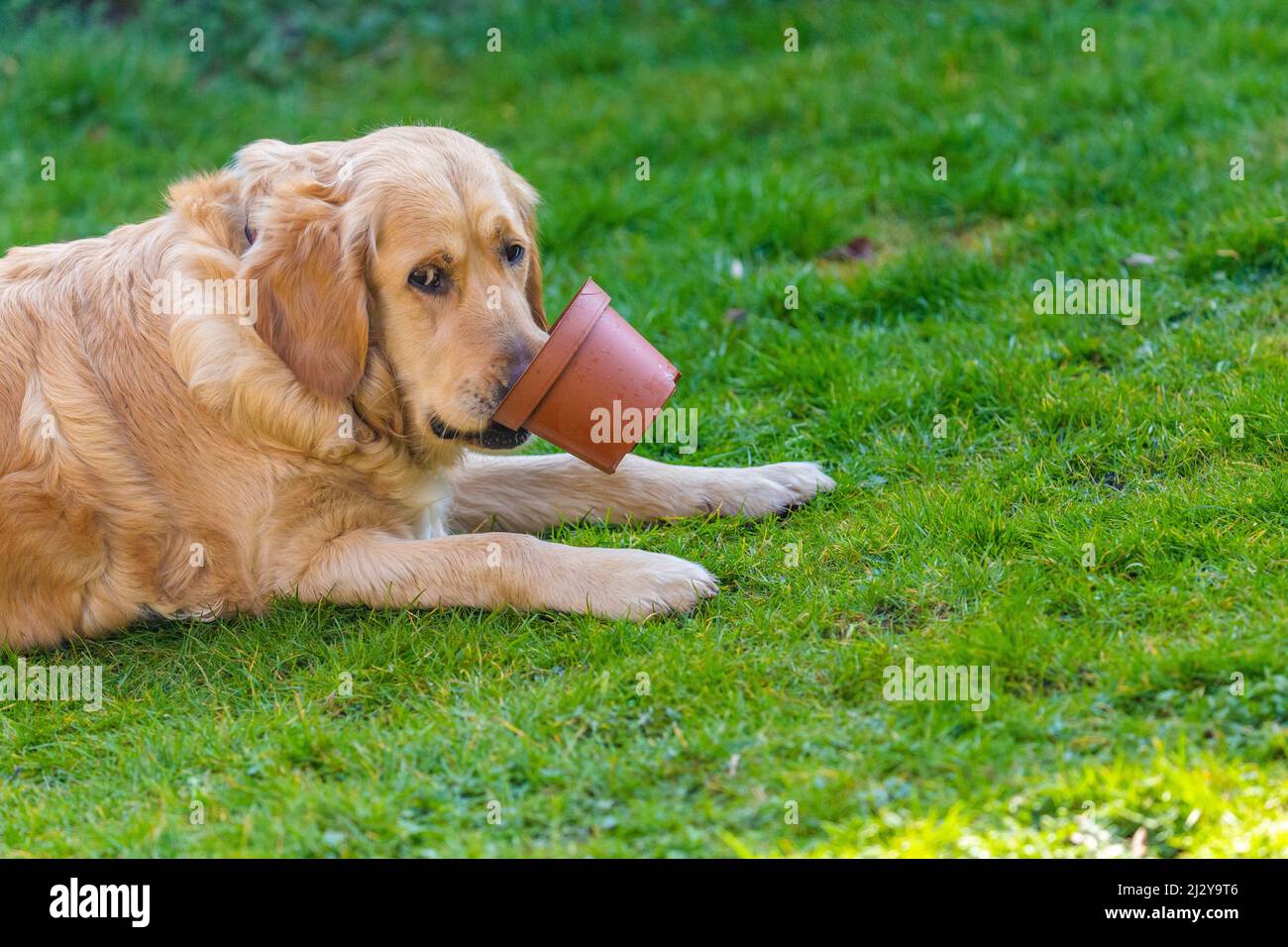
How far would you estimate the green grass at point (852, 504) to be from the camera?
3297 mm

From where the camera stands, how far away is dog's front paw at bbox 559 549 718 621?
4.12 meters

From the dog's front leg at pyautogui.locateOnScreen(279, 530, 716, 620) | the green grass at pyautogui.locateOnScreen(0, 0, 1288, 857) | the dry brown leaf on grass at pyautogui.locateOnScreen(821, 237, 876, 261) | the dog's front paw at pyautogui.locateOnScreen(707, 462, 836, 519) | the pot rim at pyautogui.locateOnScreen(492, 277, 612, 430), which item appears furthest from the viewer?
the dry brown leaf on grass at pyautogui.locateOnScreen(821, 237, 876, 261)

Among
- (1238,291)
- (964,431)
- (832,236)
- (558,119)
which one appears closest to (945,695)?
(964,431)

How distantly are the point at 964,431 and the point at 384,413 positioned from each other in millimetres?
2128

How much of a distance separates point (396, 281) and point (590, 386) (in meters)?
0.66

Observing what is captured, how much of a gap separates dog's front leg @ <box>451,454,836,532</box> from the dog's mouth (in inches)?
18.0

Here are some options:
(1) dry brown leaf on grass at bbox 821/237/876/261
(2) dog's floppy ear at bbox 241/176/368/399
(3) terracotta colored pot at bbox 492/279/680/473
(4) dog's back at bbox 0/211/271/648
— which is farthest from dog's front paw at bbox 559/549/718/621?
(1) dry brown leaf on grass at bbox 821/237/876/261

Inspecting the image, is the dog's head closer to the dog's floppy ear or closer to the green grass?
the dog's floppy ear

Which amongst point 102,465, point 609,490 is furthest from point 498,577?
point 102,465

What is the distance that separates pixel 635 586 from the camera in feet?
13.6

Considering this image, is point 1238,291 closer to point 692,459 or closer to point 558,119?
point 692,459

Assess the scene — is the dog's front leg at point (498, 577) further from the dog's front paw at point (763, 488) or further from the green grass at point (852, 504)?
the dog's front paw at point (763, 488)

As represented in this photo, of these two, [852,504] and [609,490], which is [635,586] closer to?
[609,490]

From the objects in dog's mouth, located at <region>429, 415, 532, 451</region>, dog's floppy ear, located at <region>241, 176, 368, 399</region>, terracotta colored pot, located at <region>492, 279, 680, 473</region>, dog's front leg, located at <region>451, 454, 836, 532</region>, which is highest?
dog's floppy ear, located at <region>241, 176, 368, 399</region>
